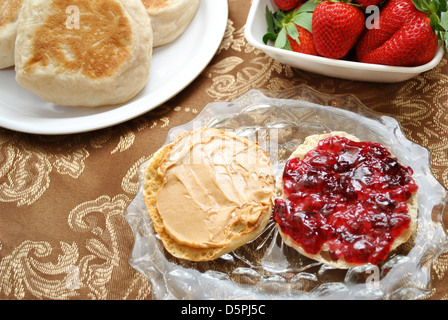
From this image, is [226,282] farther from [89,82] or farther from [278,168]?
[89,82]

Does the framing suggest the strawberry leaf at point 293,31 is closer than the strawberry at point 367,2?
No

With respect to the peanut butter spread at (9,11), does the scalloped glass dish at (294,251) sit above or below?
below

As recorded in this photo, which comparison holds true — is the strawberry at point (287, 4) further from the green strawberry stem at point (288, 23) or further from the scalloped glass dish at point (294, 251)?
the scalloped glass dish at point (294, 251)

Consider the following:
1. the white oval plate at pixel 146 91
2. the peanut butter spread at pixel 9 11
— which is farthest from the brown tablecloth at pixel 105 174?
the peanut butter spread at pixel 9 11

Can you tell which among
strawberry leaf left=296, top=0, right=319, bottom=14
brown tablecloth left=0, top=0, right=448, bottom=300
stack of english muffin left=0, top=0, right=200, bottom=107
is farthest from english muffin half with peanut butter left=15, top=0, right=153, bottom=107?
strawberry leaf left=296, top=0, right=319, bottom=14

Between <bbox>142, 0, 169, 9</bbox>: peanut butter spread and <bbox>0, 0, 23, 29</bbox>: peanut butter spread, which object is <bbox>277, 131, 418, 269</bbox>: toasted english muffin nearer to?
<bbox>142, 0, 169, 9</bbox>: peanut butter spread

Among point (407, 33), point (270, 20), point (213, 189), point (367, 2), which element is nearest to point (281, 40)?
point (270, 20)
